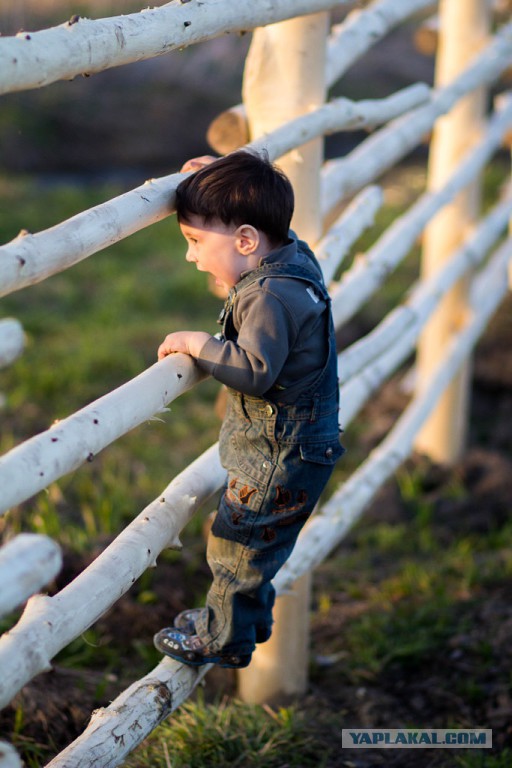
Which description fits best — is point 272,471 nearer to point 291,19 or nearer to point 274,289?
point 274,289

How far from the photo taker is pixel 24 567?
1.30 metres

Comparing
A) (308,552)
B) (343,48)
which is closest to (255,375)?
Answer: (308,552)

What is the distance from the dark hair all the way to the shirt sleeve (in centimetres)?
15

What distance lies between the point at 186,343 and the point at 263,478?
0.31m

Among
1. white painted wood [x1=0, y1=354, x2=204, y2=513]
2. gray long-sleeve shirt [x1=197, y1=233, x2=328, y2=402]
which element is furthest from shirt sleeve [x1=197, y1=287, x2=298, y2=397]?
white painted wood [x1=0, y1=354, x2=204, y2=513]

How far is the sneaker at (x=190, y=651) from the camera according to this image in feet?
6.74

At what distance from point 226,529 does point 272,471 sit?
0.18m

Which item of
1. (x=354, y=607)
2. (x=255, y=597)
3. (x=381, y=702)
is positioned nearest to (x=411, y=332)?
(x=354, y=607)

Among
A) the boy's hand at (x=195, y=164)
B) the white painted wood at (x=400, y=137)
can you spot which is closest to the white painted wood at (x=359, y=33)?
the white painted wood at (x=400, y=137)

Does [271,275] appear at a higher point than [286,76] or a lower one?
lower

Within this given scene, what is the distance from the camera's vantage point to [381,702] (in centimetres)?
274

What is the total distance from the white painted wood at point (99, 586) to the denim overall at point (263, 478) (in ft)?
0.36

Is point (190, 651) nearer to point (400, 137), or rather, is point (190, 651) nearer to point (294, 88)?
point (294, 88)

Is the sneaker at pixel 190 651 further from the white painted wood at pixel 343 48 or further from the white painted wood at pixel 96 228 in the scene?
the white painted wood at pixel 343 48
